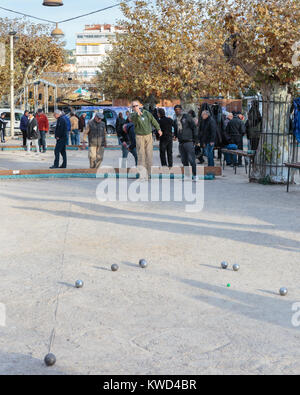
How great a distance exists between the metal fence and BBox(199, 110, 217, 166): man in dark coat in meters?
2.48

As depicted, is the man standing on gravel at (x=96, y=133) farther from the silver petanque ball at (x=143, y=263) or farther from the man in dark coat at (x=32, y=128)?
the silver petanque ball at (x=143, y=263)

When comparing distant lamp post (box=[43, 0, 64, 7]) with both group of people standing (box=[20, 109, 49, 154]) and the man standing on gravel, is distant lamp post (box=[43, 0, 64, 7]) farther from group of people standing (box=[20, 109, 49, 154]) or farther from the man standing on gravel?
group of people standing (box=[20, 109, 49, 154])

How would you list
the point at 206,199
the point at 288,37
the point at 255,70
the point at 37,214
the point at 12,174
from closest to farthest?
1. the point at 37,214
2. the point at 206,199
3. the point at 288,37
4. the point at 255,70
5. the point at 12,174

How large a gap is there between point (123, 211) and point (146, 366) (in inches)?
257

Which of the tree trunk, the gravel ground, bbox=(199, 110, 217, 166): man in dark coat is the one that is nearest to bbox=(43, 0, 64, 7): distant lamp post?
the gravel ground

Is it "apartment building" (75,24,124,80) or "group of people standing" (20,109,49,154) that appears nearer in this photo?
"group of people standing" (20,109,49,154)

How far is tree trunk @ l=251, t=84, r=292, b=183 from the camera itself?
46.2 feet

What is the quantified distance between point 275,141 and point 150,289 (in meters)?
9.15

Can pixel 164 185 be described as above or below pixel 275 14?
below

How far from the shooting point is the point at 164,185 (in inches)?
543

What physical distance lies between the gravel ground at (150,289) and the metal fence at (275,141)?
10.9 ft

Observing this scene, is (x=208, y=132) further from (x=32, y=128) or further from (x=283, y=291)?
(x=283, y=291)

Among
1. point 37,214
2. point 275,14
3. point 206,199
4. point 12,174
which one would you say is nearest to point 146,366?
point 37,214
